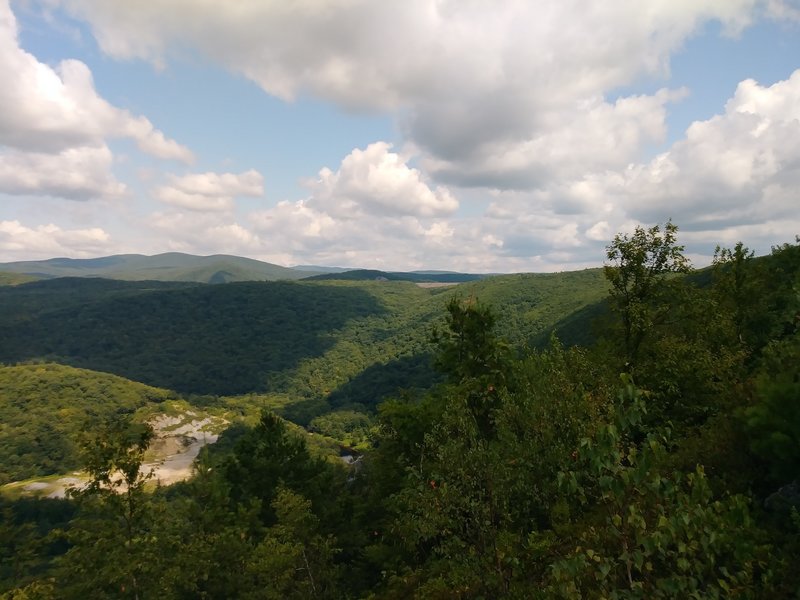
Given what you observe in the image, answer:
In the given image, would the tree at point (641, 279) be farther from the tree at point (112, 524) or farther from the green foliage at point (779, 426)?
the tree at point (112, 524)

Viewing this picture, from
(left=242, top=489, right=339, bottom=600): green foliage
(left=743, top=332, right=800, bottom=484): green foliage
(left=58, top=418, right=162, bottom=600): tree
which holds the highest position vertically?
(left=743, top=332, right=800, bottom=484): green foliage

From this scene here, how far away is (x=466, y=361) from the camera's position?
33.0 metres

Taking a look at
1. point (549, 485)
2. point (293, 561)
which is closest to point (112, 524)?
point (293, 561)

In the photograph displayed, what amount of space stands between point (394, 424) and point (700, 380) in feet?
61.7

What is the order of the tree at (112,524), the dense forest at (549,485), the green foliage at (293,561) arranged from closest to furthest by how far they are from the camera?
the dense forest at (549,485) → the tree at (112,524) → the green foliage at (293,561)

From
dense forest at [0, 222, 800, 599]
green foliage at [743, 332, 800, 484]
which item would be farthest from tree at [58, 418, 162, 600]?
green foliage at [743, 332, 800, 484]

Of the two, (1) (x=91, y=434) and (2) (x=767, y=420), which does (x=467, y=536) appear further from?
(1) (x=91, y=434)

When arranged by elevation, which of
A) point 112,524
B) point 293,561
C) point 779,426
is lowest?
point 293,561

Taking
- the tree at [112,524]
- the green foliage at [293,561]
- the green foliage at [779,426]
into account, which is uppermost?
the green foliage at [779,426]

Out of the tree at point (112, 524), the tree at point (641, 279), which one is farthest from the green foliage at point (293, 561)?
the tree at point (641, 279)

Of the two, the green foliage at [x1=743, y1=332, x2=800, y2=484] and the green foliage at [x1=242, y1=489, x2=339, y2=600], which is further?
the green foliage at [x1=242, y1=489, x2=339, y2=600]

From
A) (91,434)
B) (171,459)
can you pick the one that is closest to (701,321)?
(91,434)

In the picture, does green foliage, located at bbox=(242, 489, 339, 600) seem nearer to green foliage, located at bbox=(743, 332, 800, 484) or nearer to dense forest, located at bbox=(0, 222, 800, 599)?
dense forest, located at bbox=(0, 222, 800, 599)

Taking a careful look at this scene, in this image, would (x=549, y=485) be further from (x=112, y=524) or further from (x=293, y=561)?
(x=112, y=524)
